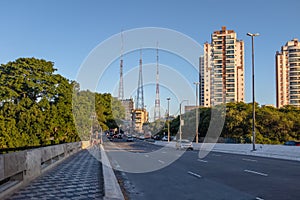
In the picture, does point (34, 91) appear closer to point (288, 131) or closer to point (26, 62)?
point (26, 62)

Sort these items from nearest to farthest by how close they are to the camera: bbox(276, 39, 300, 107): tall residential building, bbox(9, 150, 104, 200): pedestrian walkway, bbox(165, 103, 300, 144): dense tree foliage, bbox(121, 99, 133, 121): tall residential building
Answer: bbox(9, 150, 104, 200): pedestrian walkway
bbox(165, 103, 300, 144): dense tree foliage
bbox(121, 99, 133, 121): tall residential building
bbox(276, 39, 300, 107): tall residential building

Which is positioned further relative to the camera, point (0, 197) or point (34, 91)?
point (34, 91)

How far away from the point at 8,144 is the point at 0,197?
A: 28288mm

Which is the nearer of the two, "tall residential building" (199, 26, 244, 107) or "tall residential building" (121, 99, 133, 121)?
"tall residential building" (121, 99, 133, 121)

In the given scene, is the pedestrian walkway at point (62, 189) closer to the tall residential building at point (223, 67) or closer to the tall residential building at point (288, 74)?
the tall residential building at point (223, 67)

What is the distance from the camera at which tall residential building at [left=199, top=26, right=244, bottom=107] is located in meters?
135

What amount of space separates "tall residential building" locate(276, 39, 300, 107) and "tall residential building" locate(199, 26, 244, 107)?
1727 centimetres

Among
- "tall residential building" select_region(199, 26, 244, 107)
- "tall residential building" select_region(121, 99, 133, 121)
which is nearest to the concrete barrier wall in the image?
"tall residential building" select_region(121, 99, 133, 121)

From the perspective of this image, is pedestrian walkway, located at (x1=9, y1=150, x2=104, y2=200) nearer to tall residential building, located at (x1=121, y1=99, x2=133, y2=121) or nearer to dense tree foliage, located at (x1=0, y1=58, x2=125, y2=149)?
dense tree foliage, located at (x1=0, y1=58, x2=125, y2=149)

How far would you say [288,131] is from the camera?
6488 cm

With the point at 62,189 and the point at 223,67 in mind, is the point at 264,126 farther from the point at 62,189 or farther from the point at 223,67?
the point at 223,67

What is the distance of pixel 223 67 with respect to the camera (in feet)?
447

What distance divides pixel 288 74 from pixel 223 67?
89.6 feet

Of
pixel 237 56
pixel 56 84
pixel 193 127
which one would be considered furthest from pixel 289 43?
pixel 56 84
